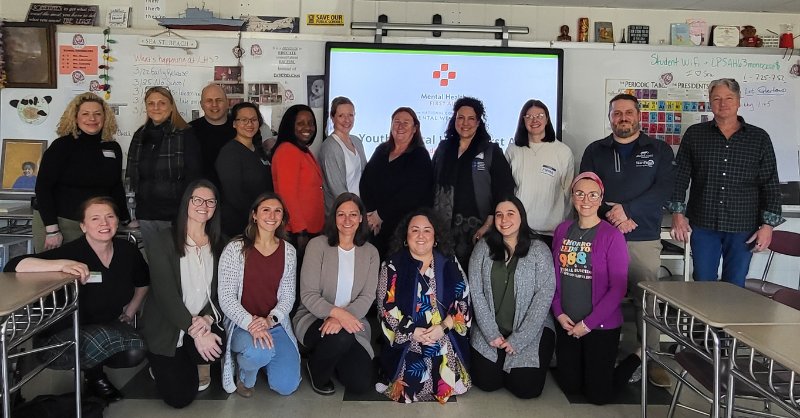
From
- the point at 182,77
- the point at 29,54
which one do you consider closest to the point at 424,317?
the point at 182,77

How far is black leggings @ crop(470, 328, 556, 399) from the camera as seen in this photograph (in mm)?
2842

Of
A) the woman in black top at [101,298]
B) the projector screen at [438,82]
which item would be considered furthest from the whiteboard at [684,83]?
the woman in black top at [101,298]

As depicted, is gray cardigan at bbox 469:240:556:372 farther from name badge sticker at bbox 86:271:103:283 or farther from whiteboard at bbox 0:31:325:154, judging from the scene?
whiteboard at bbox 0:31:325:154

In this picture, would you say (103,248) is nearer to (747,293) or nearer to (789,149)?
(747,293)

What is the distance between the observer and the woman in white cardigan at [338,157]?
11.5 ft

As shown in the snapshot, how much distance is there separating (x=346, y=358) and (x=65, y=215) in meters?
1.76

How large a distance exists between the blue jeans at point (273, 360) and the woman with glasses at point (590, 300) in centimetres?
135

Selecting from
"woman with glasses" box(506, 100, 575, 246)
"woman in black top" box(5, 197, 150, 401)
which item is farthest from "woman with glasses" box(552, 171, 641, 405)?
"woman in black top" box(5, 197, 150, 401)

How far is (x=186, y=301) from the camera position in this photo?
281cm

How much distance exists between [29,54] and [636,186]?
4283mm

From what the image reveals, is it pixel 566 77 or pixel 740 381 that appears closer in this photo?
pixel 740 381

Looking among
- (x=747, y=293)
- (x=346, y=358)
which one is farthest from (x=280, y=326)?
(x=747, y=293)

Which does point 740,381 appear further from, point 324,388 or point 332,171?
point 332,171

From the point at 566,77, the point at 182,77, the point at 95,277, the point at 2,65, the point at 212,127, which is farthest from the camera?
the point at 566,77
